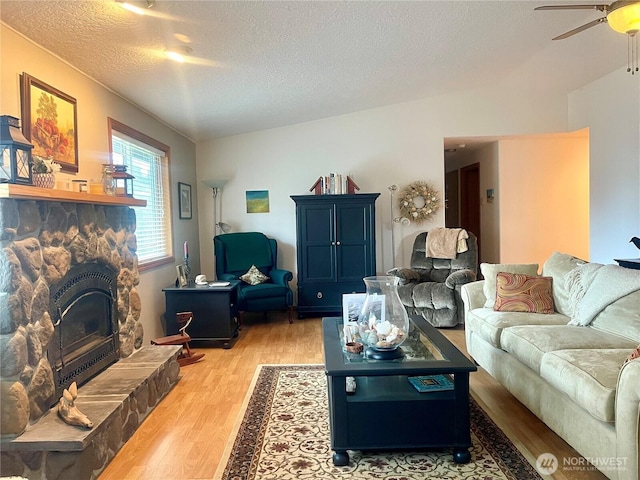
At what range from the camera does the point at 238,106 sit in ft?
14.1

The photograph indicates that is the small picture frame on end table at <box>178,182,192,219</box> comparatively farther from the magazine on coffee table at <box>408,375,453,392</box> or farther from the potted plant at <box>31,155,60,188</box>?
the magazine on coffee table at <box>408,375,453,392</box>

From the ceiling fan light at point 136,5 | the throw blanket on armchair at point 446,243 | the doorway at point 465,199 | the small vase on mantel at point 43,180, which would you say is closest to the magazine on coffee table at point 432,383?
the small vase on mantel at point 43,180

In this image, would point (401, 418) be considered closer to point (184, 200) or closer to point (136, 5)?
point (136, 5)

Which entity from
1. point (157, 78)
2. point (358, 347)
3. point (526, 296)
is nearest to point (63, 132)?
point (157, 78)

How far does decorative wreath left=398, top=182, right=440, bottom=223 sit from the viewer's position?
556 cm

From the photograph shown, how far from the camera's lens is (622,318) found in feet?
8.22

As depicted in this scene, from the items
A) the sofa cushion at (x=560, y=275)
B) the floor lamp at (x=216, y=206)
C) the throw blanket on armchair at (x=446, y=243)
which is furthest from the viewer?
the floor lamp at (x=216, y=206)

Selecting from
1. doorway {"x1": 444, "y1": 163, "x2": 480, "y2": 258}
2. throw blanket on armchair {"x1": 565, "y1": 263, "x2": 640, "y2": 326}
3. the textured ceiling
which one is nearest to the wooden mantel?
the textured ceiling

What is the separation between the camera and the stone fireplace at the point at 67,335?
74.6 inches

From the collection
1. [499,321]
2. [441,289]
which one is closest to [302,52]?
[499,321]

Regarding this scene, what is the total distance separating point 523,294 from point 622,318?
29.1 inches

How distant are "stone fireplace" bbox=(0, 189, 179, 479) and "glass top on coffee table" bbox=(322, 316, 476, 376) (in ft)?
3.75

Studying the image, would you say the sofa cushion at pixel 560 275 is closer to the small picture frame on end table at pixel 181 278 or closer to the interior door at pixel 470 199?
the small picture frame on end table at pixel 181 278

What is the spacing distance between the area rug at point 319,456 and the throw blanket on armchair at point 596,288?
35.4 inches
